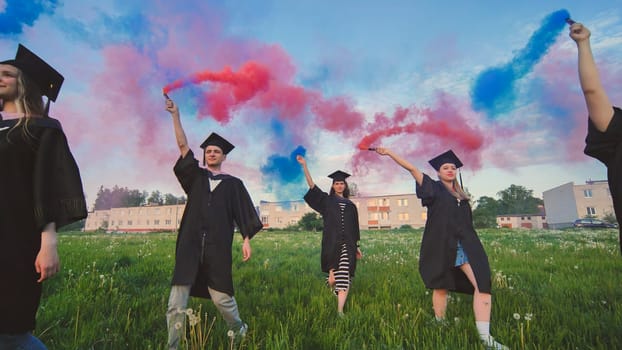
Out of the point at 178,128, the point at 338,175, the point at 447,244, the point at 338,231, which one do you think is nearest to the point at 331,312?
the point at 338,231

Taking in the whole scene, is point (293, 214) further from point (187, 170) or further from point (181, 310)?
point (181, 310)

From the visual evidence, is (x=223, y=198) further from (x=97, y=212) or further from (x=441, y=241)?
(x=97, y=212)

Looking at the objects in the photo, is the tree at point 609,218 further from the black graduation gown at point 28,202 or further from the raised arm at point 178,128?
the black graduation gown at point 28,202

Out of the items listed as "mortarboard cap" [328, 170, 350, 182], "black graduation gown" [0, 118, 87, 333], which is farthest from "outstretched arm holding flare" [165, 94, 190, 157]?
"mortarboard cap" [328, 170, 350, 182]

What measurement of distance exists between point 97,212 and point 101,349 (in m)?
136

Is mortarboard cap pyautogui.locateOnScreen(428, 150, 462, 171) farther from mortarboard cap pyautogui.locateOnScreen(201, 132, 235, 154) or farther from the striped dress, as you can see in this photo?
mortarboard cap pyautogui.locateOnScreen(201, 132, 235, 154)

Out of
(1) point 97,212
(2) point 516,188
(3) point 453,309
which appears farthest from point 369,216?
(1) point 97,212

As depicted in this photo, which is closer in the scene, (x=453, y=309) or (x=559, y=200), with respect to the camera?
(x=453, y=309)

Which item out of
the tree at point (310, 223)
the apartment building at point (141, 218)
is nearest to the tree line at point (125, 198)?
the apartment building at point (141, 218)

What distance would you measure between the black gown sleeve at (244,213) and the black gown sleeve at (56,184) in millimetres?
2353

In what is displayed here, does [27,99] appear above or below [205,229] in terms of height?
above

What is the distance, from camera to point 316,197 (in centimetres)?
723

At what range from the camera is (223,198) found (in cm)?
458

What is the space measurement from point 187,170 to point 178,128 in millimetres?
629
